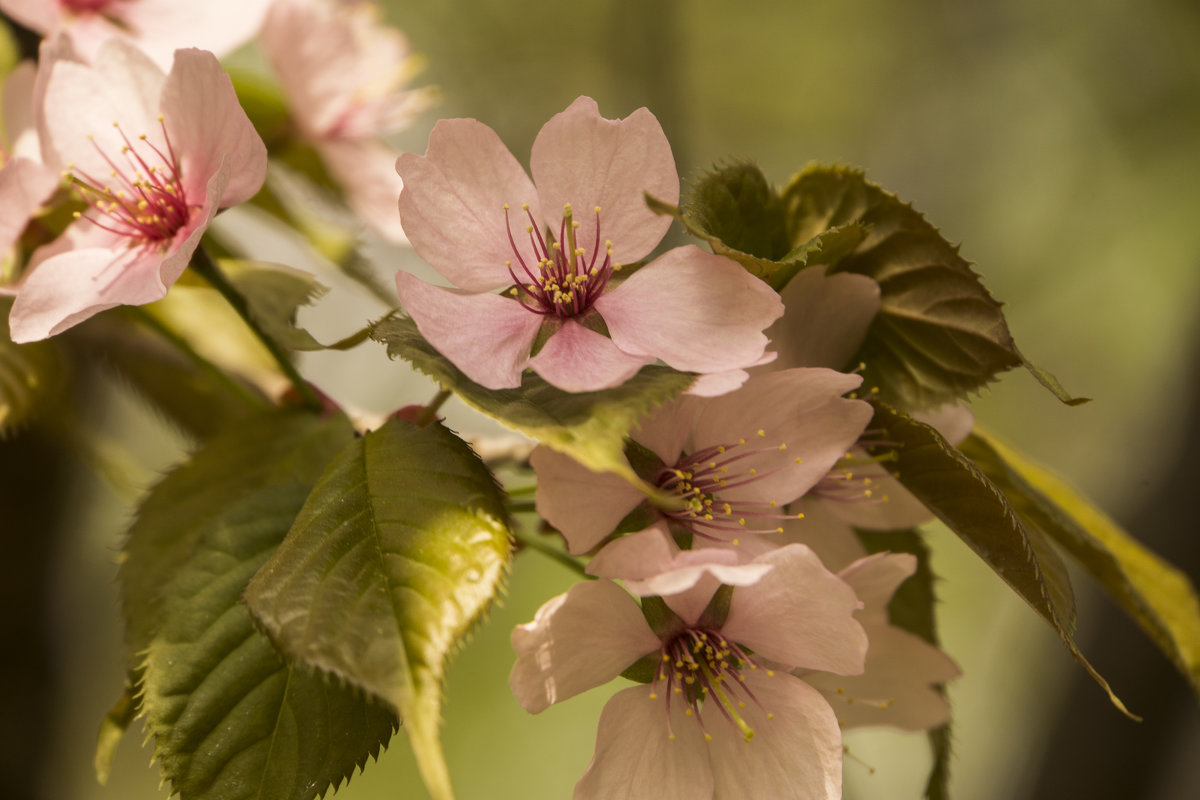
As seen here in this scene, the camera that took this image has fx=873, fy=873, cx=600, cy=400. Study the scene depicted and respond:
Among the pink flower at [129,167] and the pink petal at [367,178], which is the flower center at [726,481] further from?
the pink petal at [367,178]

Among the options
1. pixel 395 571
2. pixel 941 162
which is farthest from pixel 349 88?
pixel 941 162

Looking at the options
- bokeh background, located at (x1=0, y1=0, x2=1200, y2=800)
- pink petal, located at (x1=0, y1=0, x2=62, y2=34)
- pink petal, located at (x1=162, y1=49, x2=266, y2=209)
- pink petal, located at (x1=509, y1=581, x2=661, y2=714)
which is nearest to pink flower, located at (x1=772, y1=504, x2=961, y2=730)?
pink petal, located at (x1=509, y1=581, x2=661, y2=714)

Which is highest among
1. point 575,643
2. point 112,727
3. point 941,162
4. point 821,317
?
point 821,317

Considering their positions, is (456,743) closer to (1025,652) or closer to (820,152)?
(1025,652)

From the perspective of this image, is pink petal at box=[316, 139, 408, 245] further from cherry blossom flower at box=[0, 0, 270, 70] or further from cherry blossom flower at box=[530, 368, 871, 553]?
cherry blossom flower at box=[530, 368, 871, 553]

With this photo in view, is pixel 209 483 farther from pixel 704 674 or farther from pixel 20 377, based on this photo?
pixel 704 674

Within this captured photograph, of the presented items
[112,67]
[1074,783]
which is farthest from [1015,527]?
[1074,783]
